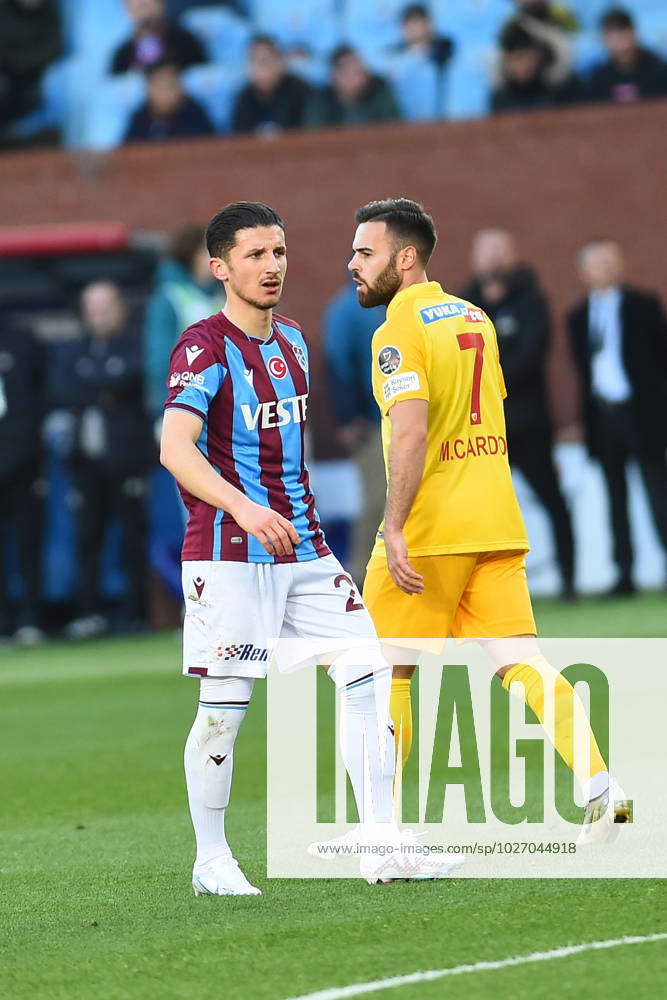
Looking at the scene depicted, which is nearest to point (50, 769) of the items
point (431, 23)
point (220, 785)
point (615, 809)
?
point (220, 785)

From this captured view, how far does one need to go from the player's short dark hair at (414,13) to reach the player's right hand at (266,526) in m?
12.3

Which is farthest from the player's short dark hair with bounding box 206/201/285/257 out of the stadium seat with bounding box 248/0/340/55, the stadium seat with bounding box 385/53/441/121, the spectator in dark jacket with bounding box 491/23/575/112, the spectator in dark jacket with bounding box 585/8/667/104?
the stadium seat with bounding box 248/0/340/55

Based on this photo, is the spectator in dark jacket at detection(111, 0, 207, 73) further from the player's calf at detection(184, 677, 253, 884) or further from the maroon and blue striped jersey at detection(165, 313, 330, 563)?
the player's calf at detection(184, 677, 253, 884)

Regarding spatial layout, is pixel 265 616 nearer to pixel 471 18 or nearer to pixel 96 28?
pixel 471 18

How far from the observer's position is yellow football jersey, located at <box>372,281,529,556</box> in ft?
18.5

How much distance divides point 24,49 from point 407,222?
1314 centimetres

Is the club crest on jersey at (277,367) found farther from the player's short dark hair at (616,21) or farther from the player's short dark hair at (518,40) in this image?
the player's short dark hair at (616,21)

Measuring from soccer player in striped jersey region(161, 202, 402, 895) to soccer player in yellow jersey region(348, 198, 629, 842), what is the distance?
0.93ft

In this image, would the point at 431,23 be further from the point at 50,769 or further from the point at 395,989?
the point at 395,989

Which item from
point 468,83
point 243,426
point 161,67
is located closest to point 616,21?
point 468,83

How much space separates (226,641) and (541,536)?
359 inches

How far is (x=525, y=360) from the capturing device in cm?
1349

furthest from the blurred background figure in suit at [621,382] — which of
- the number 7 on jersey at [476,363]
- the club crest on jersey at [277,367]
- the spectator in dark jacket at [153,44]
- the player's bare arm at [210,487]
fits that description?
the player's bare arm at [210,487]

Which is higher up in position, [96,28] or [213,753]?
[96,28]
